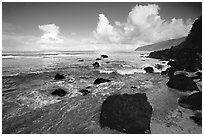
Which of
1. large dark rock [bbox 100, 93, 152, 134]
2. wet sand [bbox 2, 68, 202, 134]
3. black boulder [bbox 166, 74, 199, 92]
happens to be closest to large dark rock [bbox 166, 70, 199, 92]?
black boulder [bbox 166, 74, 199, 92]

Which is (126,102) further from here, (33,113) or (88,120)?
(33,113)

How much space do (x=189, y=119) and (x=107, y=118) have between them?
17.4ft

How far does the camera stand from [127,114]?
25.9ft

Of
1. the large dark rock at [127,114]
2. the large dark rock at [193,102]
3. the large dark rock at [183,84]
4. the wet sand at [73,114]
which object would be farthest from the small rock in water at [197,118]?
the large dark rock at [183,84]

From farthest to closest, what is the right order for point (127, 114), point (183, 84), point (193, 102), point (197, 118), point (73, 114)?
point (183, 84), point (193, 102), point (73, 114), point (197, 118), point (127, 114)

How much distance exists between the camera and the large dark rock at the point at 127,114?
287 inches

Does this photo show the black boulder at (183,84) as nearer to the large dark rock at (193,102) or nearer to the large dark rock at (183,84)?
the large dark rock at (183,84)

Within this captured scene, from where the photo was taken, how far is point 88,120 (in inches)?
336

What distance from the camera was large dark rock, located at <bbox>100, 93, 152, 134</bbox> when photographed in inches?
287

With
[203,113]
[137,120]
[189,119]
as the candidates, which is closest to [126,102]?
[137,120]

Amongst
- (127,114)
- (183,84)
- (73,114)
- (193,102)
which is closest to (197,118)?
(193,102)

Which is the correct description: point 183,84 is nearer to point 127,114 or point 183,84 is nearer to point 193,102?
point 193,102

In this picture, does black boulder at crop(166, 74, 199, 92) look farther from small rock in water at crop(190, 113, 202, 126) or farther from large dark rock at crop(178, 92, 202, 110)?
small rock in water at crop(190, 113, 202, 126)

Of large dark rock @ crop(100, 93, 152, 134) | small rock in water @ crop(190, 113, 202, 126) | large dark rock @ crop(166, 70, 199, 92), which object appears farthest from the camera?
large dark rock @ crop(166, 70, 199, 92)
